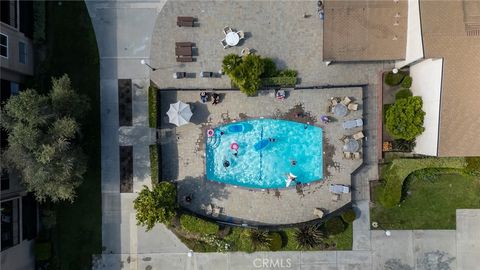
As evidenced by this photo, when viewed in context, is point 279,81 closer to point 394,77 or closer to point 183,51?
point 183,51

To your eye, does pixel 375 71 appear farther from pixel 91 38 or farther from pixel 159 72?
pixel 91 38

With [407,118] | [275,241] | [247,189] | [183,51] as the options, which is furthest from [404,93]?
[183,51]

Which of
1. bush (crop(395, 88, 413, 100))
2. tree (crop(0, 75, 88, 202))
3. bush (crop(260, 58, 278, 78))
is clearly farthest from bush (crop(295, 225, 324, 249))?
tree (crop(0, 75, 88, 202))

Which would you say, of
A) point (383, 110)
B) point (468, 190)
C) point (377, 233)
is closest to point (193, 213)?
point (377, 233)

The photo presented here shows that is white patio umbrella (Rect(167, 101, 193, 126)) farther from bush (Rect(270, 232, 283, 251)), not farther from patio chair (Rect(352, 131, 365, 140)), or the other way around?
patio chair (Rect(352, 131, 365, 140))

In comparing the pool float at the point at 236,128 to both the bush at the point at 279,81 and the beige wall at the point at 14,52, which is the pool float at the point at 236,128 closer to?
the bush at the point at 279,81
